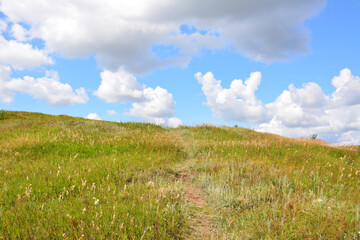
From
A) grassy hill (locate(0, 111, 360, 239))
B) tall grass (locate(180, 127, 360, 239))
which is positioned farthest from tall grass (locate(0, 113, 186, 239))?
tall grass (locate(180, 127, 360, 239))

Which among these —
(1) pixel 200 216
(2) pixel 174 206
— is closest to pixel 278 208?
(1) pixel 200 216

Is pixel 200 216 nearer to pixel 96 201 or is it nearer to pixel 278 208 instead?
pixel 278 208

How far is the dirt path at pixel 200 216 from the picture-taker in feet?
12.3

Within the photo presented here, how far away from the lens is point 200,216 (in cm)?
433

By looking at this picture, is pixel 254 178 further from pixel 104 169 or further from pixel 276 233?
pixel 104 169

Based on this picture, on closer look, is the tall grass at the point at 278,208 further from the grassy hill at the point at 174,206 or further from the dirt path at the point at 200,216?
the dirt path at the point at 200,216

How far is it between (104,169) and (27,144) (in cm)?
636

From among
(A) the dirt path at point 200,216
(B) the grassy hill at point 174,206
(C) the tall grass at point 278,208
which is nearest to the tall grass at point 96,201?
(B) the grassy hill at point 174,206

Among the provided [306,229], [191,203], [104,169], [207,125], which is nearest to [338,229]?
[306,229]

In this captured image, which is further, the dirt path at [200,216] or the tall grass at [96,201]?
the dirt path at [200,216]

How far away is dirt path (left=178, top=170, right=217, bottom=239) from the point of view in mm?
3754

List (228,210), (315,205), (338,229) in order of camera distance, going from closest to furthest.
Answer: (338,229)
(315,205)
(228,210)

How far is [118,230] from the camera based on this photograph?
139 inches

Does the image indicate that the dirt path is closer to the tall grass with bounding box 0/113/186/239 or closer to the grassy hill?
the grassy hill
